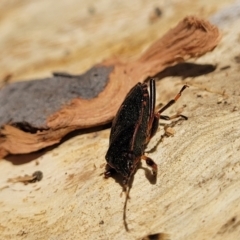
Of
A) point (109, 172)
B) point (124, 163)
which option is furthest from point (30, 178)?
point (124, 163)

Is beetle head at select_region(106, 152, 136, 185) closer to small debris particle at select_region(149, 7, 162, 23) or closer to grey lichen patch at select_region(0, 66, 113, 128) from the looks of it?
grey lichen patch at select_region(0, 66, 113, 128)

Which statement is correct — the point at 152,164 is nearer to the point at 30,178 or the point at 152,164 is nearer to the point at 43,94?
the point at 30,178

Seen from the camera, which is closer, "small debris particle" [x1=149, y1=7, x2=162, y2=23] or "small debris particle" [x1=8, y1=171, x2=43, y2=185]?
"small debris particle" [x1=8, y1=171, x2=43, y2=185]

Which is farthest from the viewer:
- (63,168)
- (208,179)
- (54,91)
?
(54,91)

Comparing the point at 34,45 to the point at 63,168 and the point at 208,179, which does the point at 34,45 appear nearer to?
the point at 63,168

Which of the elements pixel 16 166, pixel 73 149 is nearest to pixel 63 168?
pixel 73 149

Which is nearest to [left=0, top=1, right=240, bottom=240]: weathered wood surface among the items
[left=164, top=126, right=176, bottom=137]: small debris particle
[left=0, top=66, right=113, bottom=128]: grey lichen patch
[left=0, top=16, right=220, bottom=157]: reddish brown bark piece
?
[left=164, top=126, right=176, bottom=137]: small debris particle

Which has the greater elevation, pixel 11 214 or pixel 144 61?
pixel 144 61
